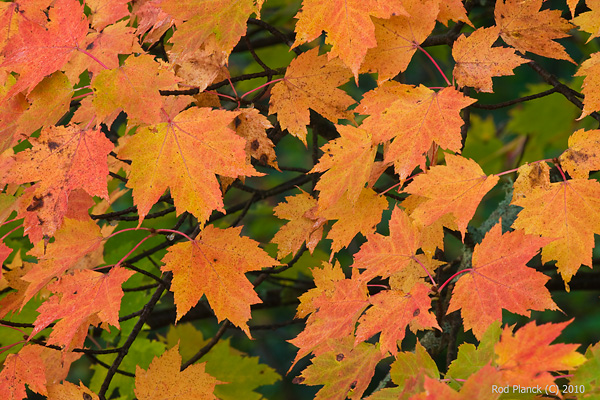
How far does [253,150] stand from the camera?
1223mm

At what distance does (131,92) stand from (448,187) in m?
0.68

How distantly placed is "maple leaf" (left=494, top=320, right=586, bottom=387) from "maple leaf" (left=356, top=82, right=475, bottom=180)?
0.39 m

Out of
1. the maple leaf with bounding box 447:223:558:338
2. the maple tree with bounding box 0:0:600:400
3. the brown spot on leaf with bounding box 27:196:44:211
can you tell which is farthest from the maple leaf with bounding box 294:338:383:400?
the brown spot on leaf with bounding box 27:196:44:211

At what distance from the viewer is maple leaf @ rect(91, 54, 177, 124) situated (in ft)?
3.55

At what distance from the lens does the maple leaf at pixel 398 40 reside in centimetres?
114

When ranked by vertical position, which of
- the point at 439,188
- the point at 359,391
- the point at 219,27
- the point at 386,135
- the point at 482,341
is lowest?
the point at 359,391

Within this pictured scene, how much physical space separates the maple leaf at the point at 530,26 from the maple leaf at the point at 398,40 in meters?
0.20

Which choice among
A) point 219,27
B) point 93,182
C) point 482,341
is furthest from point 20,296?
point 482,341

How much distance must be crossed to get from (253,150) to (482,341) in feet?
2.10

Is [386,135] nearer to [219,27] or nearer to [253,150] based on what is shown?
[253,150]

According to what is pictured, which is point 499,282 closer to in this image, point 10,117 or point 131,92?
point 131,92

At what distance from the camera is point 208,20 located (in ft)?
3.76

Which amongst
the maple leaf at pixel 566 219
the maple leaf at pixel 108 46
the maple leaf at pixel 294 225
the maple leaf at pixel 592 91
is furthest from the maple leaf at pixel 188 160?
the maple leaf at pixel 592 91

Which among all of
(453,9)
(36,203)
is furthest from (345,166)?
(36,203)
